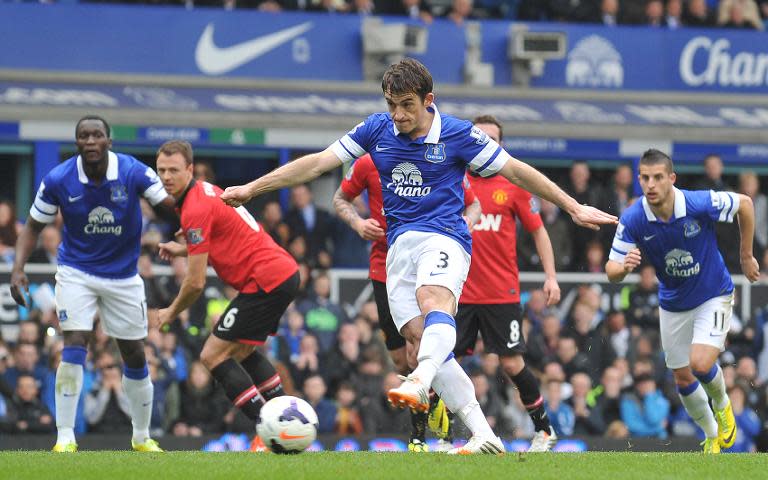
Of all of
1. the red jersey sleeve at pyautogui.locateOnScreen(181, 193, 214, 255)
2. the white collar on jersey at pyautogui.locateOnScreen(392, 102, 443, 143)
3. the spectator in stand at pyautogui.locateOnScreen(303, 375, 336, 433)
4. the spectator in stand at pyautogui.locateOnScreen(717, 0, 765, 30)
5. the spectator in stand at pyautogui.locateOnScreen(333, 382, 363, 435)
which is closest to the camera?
the white collar on jersey at pyautogui.locateOnScreen(392, 102, 443, 143)

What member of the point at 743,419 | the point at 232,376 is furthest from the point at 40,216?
the point at 743,419

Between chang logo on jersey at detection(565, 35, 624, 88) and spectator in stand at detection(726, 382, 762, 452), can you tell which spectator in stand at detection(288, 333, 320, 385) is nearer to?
spectator in stand at detection(726, 382, 762, 452)

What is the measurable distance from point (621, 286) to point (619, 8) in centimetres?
633

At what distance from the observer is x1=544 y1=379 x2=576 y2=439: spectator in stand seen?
15445 mm

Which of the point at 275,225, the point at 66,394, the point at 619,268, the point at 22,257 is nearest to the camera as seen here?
the point at 619,268

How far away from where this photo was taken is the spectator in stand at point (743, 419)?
15938 millimetres

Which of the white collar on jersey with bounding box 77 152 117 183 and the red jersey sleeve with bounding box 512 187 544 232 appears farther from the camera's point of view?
the red jersey sleeve with bounding box 512 187 544 232

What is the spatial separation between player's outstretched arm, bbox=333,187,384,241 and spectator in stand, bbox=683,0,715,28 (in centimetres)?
1193

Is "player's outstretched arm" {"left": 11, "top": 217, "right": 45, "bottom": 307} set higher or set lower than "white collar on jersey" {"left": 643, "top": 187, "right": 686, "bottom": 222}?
lower

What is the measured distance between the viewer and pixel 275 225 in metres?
16.5

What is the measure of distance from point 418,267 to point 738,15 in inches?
556

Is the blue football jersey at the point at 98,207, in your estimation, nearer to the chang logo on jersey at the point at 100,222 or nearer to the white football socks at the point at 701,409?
the chang logo on jersey at the point at 100,222

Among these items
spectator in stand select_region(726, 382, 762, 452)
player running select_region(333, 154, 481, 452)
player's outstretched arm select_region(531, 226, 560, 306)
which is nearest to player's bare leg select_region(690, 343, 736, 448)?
player's outstretched arm select_region(531, 226, 560, 306)

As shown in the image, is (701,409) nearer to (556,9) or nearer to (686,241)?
(686,241)
